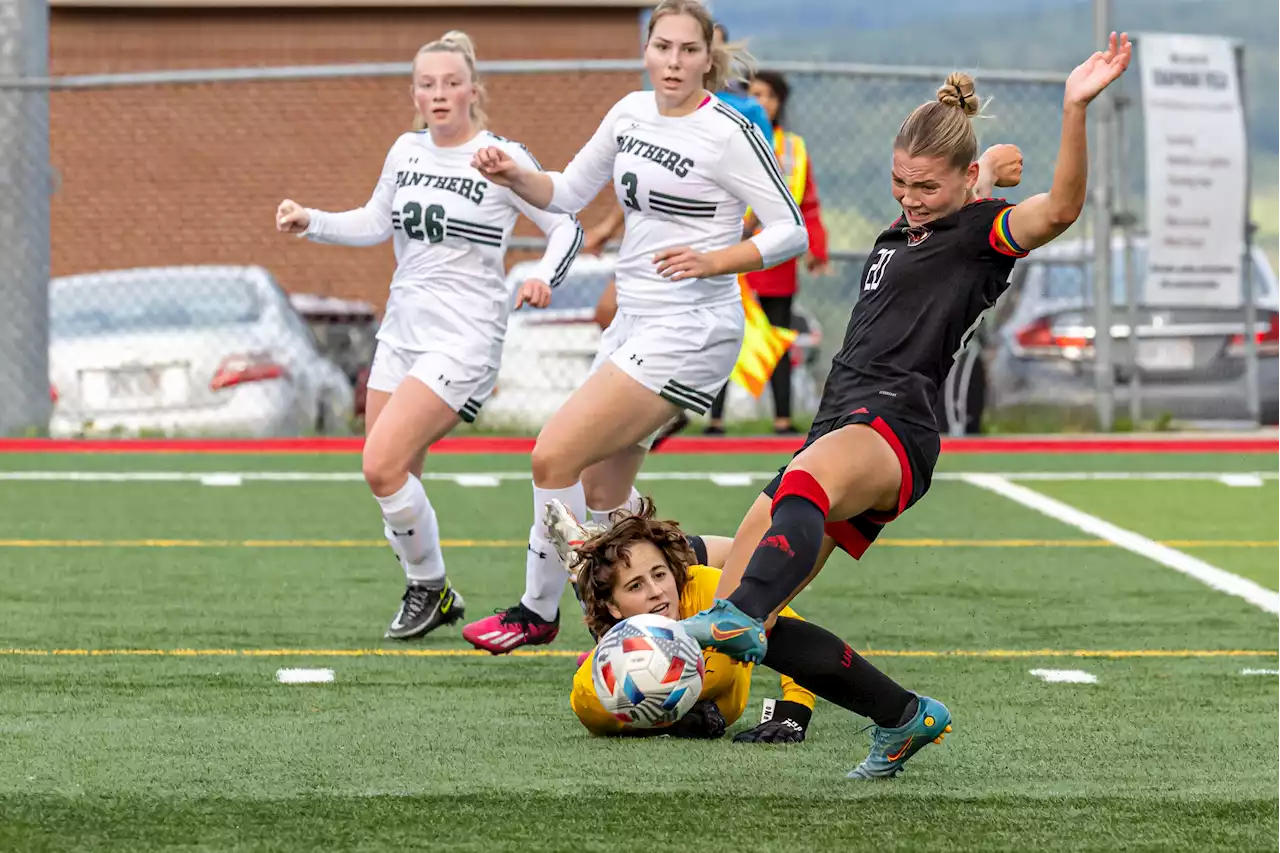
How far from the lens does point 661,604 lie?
5.22 meters

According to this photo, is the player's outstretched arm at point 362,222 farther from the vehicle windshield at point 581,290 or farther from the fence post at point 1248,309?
the fence post at point 1248,309

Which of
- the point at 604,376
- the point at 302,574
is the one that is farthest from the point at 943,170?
the point at 302,574

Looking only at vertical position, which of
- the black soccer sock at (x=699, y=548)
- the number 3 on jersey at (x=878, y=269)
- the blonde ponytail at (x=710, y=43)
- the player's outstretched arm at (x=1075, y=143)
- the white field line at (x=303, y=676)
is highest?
the blonde ponytail at (x=710, y=43)

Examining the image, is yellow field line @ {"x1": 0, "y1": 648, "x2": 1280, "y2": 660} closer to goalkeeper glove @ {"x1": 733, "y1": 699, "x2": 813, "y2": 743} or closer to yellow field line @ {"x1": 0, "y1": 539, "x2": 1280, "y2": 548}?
goalkeeper glove @ {"x1": 733, "y1": 699, "x2": 813, "y2": 743}

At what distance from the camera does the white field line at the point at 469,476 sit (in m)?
11.6

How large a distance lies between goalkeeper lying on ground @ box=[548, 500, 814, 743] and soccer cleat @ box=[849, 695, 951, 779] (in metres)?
0.53

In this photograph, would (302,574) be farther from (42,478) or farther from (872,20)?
(872,20)

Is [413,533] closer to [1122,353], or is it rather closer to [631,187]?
[631,187]

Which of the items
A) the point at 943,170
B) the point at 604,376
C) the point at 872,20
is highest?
the point at 872,20

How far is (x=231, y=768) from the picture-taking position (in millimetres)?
4707

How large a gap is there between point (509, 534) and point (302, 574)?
148cm

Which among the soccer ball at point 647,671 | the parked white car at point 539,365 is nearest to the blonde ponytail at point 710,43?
the soccer ball at point 647,671

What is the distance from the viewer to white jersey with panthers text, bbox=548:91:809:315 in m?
6.53

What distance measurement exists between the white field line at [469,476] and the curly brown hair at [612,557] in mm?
6013
